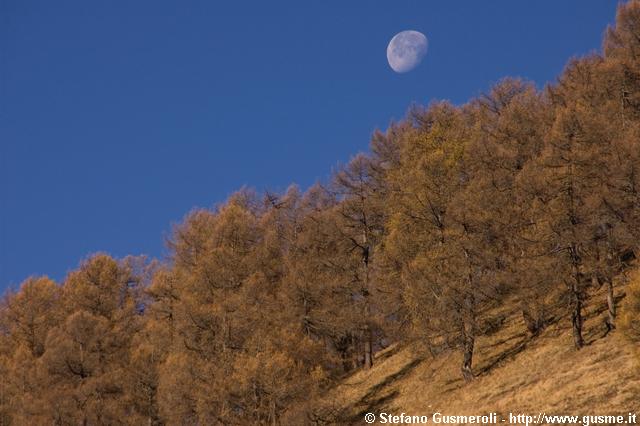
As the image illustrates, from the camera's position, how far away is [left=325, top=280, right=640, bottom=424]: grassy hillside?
67.1ft

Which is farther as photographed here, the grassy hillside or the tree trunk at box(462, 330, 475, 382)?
the tree trunk at box(462, 330, 475, 382)

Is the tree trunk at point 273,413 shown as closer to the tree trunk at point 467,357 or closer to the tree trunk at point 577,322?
the tree trunk at point 467,357

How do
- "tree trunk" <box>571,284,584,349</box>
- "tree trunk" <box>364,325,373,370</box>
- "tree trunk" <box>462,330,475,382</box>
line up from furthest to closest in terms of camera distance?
"tree trunk" <box>364,325,373,370</box>, "tree trunk" <box>462,330,475,382</box>, "tree trunk" <box>571,284,584,349</box>

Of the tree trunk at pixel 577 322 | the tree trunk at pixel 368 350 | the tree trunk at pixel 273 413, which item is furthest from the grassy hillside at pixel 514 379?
the tree trunk at pixel 273 413

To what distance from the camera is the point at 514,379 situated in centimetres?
2545

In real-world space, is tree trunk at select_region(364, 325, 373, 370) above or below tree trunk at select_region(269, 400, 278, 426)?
above

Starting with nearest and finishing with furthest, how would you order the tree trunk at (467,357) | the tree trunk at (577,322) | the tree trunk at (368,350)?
1. the tree trunk at (577,322)
2. the tree trunk at (467,357)
3. the tree trunk at (368,350)

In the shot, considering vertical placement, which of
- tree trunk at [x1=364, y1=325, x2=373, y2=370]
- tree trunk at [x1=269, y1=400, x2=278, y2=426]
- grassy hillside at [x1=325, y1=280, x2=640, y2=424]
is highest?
tree trunk at [x1=364, y1=325, x2=373, y2=370]

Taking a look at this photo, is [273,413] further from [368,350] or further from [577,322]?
[577,322]

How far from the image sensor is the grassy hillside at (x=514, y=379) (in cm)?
2044

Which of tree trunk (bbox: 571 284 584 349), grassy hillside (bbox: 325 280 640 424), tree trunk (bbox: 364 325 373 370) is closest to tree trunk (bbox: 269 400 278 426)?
grassy hillside (bbox: 325 280 640 424)

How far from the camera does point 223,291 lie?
34.3 m

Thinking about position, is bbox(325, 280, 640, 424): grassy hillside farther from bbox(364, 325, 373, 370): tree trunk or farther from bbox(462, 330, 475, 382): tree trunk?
bbox(364, 325, 373, 370): tree trunk

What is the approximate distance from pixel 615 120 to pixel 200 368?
69.7ft
